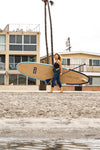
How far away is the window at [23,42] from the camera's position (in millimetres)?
58312

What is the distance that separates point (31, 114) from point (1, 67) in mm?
51087

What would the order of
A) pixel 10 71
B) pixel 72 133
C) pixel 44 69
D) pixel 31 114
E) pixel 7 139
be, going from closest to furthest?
pixel 7 139 < pixel 72 133 < pixel 31 114 < pixel 44 69 < pixel 10 71

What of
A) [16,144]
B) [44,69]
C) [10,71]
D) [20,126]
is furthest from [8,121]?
[10,71]

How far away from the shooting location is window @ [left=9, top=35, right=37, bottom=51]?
2296 inches

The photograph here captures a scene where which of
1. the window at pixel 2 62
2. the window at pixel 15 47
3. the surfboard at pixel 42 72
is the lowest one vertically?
the surfboard at pixel 42 72

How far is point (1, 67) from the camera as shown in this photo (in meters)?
58.6

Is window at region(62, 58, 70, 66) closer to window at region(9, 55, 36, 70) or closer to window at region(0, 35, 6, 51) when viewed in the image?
window at region(9, 55, 36, 70)

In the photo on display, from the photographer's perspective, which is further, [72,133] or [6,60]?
[6,60]

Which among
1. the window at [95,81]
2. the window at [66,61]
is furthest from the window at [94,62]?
the window at [66,61]

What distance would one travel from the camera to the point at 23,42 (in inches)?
2301

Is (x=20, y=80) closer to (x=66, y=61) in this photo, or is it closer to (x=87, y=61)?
(x=66, y=61)

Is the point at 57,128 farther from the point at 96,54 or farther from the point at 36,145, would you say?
the point at 96,54

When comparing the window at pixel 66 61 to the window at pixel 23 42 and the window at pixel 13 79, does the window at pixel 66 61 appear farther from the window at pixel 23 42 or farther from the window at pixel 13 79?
the window at pixel 13 79

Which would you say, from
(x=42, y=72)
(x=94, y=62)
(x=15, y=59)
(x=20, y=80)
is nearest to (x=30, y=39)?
(x=15, y=59)
